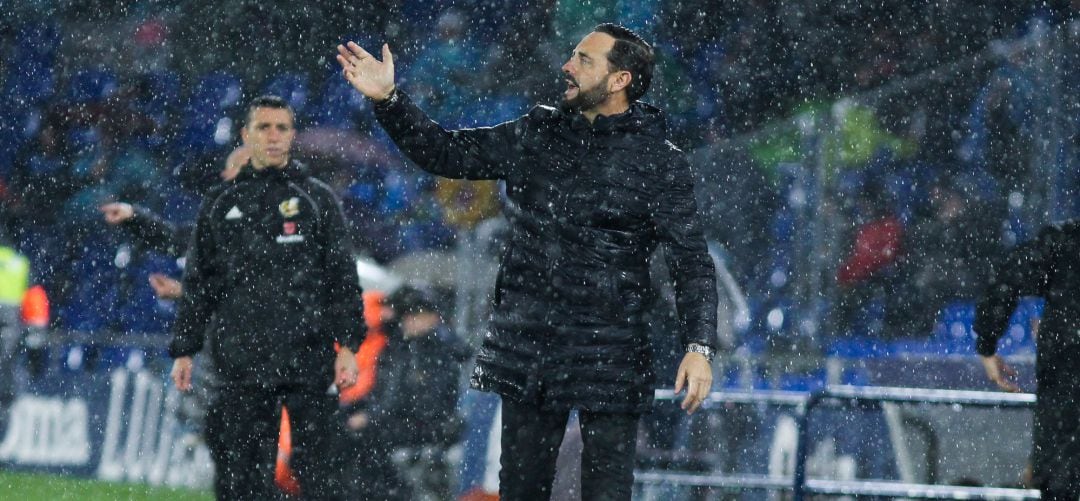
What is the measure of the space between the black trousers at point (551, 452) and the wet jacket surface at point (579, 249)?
67 millimetres

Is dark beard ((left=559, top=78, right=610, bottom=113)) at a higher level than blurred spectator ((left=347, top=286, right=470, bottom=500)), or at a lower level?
higher

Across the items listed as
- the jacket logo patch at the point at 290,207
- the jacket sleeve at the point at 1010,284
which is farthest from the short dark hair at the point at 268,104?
the jacket sleeve at the point at 1010,284

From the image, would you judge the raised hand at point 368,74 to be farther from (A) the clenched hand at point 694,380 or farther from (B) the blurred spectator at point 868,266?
(B) the blurred spectator at point 868,266

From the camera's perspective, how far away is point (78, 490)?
415 inches

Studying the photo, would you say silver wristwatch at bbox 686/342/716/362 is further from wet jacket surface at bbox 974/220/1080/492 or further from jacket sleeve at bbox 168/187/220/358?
jacket sleeve at bbox 168/187/220/358

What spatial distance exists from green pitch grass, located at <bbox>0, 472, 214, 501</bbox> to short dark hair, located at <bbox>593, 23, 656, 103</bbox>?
20.6ft

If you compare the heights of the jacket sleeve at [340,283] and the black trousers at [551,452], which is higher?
the jacket sleeve at [340,283]

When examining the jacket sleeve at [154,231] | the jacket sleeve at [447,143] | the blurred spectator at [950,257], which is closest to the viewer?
the jacket sleeve at [447,143]

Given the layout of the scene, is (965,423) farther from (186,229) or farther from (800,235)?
(186,229)

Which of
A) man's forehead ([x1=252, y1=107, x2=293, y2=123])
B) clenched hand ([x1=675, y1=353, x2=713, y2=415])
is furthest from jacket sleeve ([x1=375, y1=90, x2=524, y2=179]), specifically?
man's forehead ([x1=252, y1=107, x2=293, y2=123])

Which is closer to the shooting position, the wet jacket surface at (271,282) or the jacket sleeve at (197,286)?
the wet jacket surface at (271,282)

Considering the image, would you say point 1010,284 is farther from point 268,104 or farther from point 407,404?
point 407,404

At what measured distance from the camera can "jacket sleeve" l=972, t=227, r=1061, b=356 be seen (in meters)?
6.11

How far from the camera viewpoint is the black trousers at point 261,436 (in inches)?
243
